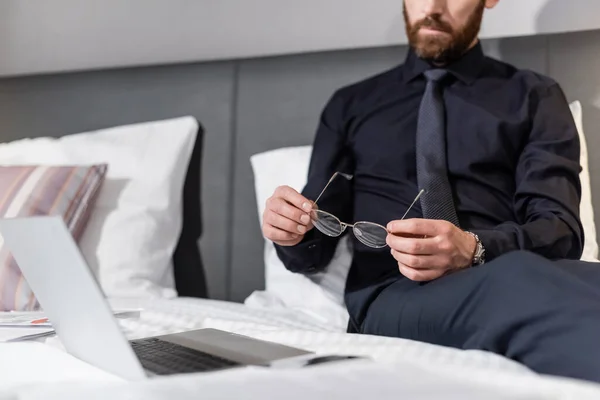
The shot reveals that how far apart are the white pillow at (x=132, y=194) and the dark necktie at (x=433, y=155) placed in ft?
2.10

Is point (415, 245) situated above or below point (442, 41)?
below

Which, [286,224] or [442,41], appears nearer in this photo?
[286,224]

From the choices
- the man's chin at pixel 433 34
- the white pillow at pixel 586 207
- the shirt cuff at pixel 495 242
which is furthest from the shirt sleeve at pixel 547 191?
the man's chin at pixel 433 34

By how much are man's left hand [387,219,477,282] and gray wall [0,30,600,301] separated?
684mm

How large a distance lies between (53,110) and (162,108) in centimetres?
35

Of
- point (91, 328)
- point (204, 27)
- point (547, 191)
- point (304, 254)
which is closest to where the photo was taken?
point (91, 328)

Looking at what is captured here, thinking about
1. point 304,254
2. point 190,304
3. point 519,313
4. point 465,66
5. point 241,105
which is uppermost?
point 465,66

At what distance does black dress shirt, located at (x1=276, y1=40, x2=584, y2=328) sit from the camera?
120 cm

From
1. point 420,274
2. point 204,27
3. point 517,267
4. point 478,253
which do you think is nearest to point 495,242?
point 478,253

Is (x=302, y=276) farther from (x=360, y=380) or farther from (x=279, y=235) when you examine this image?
(x=360, y=380)

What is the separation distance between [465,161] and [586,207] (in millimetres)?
305

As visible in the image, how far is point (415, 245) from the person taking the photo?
98 cm

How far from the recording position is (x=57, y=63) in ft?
6.99

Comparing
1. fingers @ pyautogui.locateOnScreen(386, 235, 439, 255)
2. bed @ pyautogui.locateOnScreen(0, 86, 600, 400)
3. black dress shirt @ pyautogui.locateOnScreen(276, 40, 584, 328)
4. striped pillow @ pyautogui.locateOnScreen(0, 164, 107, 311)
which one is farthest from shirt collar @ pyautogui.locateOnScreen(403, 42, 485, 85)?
striped pillow @ pyautogui.locateOnScreen(0, 164, 107, 311)
